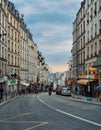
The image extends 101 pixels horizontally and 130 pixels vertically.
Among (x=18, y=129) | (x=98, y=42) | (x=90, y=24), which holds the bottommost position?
(x=18, y=129)

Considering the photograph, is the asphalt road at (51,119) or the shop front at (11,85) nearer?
the asphalt road at (51,119)

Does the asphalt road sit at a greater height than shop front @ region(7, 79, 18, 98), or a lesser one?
lesser

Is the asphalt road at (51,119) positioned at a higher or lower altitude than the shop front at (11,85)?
lower

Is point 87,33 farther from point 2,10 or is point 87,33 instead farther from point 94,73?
point 2,10

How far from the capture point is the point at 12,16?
7625 cm

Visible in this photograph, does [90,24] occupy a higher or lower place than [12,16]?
lower

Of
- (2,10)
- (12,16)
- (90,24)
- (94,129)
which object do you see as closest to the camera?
(94,129)

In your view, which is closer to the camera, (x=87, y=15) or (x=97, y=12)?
(x=97, y=12)

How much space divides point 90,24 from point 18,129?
1693 inches

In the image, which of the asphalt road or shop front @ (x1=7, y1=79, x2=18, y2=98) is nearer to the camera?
the asphalt road

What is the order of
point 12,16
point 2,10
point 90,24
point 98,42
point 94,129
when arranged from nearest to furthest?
point 94,129, point 98,42, point 90,24, point 2,10, point 12,16

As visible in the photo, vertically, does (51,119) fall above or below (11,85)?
below

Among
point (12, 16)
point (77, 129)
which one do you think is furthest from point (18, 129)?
point (12, 16)

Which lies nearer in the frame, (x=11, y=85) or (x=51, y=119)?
(x=51, y=119)
